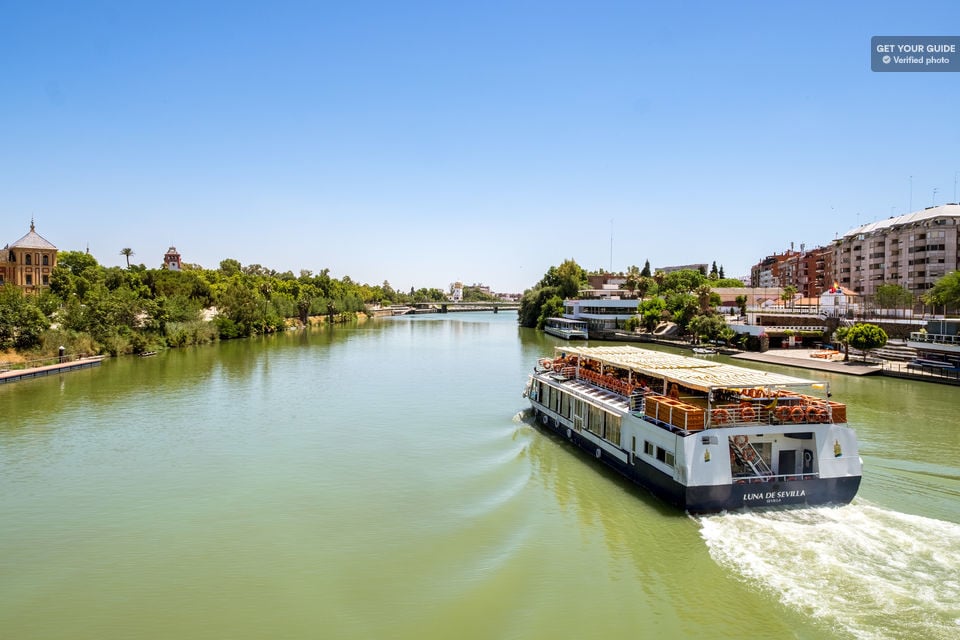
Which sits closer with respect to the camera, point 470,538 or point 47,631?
point 47,631

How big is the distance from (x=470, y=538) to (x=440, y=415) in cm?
1417

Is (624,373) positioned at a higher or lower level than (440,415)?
higher

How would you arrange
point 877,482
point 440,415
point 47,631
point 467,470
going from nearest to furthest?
point 47,631 < point 877,482 < point 467,470 < point 440,415

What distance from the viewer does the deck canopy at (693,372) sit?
16.6 metres

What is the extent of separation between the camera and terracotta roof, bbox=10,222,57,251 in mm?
76125

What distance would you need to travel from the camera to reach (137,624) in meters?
11.6

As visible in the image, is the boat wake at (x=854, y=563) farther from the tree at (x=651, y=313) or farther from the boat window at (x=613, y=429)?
the tree at (x=651, y=313)

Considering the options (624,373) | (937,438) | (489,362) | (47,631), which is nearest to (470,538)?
(47,631)

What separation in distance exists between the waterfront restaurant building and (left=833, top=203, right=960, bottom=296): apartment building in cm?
11580

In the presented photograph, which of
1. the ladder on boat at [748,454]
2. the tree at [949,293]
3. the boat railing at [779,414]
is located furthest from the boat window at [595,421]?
the tree at [949,293]

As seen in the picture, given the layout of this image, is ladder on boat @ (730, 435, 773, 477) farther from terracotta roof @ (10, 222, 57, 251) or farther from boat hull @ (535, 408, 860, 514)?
terracotta roof @ (10, 222, 57, 251)

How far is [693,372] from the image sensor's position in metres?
19.3

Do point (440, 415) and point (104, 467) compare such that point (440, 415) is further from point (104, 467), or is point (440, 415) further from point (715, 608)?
point (715, 608)

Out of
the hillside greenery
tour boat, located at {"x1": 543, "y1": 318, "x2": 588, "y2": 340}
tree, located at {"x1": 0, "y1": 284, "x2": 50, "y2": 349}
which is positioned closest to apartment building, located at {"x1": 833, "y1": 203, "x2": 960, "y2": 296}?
tour boat, located at {"x1": 543, "y1": 318, "x2": 588, "y2": 340}
